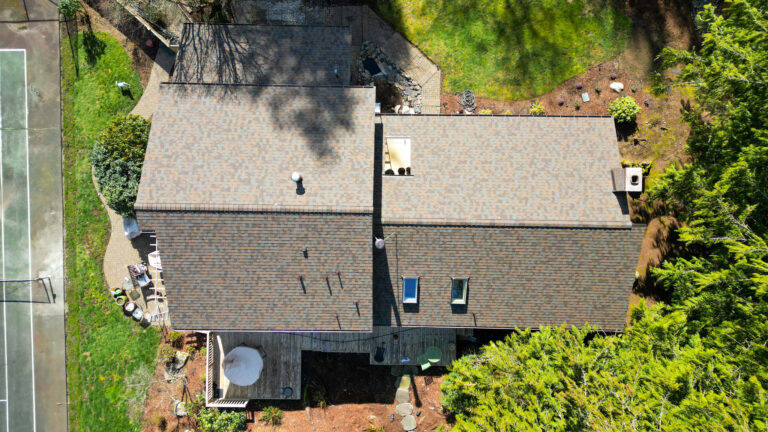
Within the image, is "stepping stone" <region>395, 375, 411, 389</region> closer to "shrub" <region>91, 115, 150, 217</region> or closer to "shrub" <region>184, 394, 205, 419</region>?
"shrub" <region>184, 394, 205, 419</region>

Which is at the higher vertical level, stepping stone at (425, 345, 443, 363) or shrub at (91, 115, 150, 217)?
shrub at (91, 115, 150, 217)

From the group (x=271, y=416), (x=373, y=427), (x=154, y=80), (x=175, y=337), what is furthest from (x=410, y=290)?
(x=154, y=80)

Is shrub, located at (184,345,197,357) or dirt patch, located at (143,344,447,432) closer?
dirt patch, located at (143,344,447,432)

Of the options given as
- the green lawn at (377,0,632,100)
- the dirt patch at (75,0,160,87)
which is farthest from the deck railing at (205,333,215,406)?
the green lawn at (377,0,632,100)

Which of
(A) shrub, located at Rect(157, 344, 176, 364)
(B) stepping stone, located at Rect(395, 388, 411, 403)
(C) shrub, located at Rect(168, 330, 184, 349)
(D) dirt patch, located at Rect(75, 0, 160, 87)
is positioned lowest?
(B) stepping stone, located at Rect(395, 388, 411, 403)

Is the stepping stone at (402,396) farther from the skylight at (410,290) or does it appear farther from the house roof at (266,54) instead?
the house roof at (266,54)

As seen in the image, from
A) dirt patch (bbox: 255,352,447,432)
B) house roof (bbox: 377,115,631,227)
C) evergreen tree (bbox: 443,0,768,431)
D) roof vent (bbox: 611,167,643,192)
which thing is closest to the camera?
evergreen tree (bbox: 443,0,768,431)

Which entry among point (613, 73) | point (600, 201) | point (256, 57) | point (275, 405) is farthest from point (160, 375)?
point (613, 73)
